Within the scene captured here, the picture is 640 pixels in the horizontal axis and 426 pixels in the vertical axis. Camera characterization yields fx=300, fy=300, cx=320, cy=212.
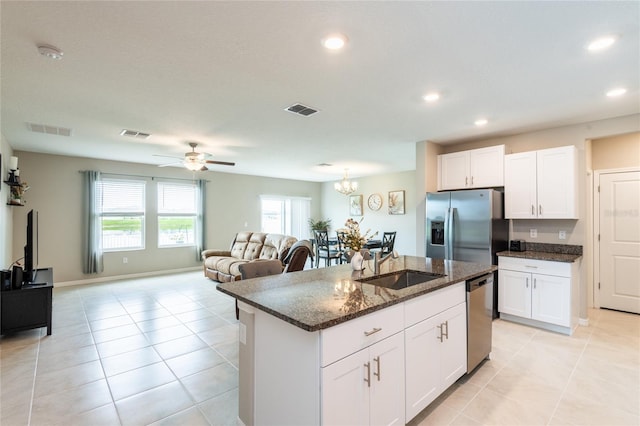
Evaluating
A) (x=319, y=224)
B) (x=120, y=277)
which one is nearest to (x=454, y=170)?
(x=319, y=224)

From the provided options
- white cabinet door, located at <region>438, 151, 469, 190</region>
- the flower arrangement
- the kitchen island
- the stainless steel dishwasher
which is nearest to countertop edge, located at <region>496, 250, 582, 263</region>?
white cabinet door, located at <region>438, 151, 469, 190</region>

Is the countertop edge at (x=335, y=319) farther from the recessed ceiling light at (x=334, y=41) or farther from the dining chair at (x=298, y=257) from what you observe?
the dining chair at (x=298, y=257)

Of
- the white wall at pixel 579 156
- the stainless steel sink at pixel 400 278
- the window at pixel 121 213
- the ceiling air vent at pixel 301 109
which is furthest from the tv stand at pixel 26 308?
the white wall at pixel 579 156

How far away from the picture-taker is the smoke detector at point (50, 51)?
208 cm

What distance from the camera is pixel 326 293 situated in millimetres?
1906

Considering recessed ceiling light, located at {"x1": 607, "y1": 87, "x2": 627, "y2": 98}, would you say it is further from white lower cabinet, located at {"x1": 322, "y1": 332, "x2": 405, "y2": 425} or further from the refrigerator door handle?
white lower cabinet, located at {"x1": 322, "y1": 332, "x2": 405, "y2": 425}

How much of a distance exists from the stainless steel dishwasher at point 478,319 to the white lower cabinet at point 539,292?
1.32m

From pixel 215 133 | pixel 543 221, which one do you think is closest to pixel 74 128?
pixel 215 133

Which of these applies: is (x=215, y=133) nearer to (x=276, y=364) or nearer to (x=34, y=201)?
(x=276, y=364)

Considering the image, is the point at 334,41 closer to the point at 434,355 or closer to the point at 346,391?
the point at 346,391

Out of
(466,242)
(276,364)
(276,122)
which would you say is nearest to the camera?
(276,364)

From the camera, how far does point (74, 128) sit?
404 cm

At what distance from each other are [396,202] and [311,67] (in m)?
6.27

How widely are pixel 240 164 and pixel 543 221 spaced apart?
5.71m
